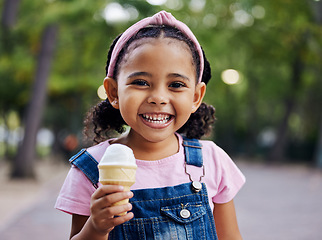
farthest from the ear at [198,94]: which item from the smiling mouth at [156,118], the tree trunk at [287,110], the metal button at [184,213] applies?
the tree trunk at [287,110]

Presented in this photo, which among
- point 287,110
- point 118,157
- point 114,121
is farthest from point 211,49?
point 118,157

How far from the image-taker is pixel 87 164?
209cm

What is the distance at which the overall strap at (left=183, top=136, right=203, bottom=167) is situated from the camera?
7.30ft

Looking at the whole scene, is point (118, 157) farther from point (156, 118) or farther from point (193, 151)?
point (193, 151)

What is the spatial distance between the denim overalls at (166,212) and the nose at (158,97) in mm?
402

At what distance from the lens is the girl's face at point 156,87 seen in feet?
6.56

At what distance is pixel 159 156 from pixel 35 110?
15.0 meters

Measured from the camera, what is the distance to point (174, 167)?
2188mm

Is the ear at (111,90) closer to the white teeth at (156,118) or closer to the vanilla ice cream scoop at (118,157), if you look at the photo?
the white teeth at (156,118)

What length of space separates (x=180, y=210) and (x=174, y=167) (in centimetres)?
21

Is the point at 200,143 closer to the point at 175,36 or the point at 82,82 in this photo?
the point at 175,36

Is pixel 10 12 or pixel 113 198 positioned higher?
pixel 10 12

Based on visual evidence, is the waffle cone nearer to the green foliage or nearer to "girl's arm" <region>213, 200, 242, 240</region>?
"girl's arm" <region>213, 200, 242, 240</region>

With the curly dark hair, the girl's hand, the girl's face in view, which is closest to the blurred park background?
the curly dark hair
